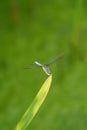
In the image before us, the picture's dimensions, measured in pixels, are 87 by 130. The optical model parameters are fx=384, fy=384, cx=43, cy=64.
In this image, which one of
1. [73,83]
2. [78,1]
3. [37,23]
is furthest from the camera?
[37,23]

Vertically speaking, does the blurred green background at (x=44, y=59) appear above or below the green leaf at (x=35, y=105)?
below

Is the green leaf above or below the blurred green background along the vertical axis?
above

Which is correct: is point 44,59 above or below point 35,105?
below

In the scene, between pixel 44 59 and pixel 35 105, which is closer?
pixel 35 105

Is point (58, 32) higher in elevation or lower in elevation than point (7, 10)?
lower

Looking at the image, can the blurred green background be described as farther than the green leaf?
Yes

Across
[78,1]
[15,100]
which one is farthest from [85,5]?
[15,100]

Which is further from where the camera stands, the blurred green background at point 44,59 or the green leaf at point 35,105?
the blurred green background at point 44,59

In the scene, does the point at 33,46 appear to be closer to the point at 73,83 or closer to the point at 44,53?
the point at 44,53
